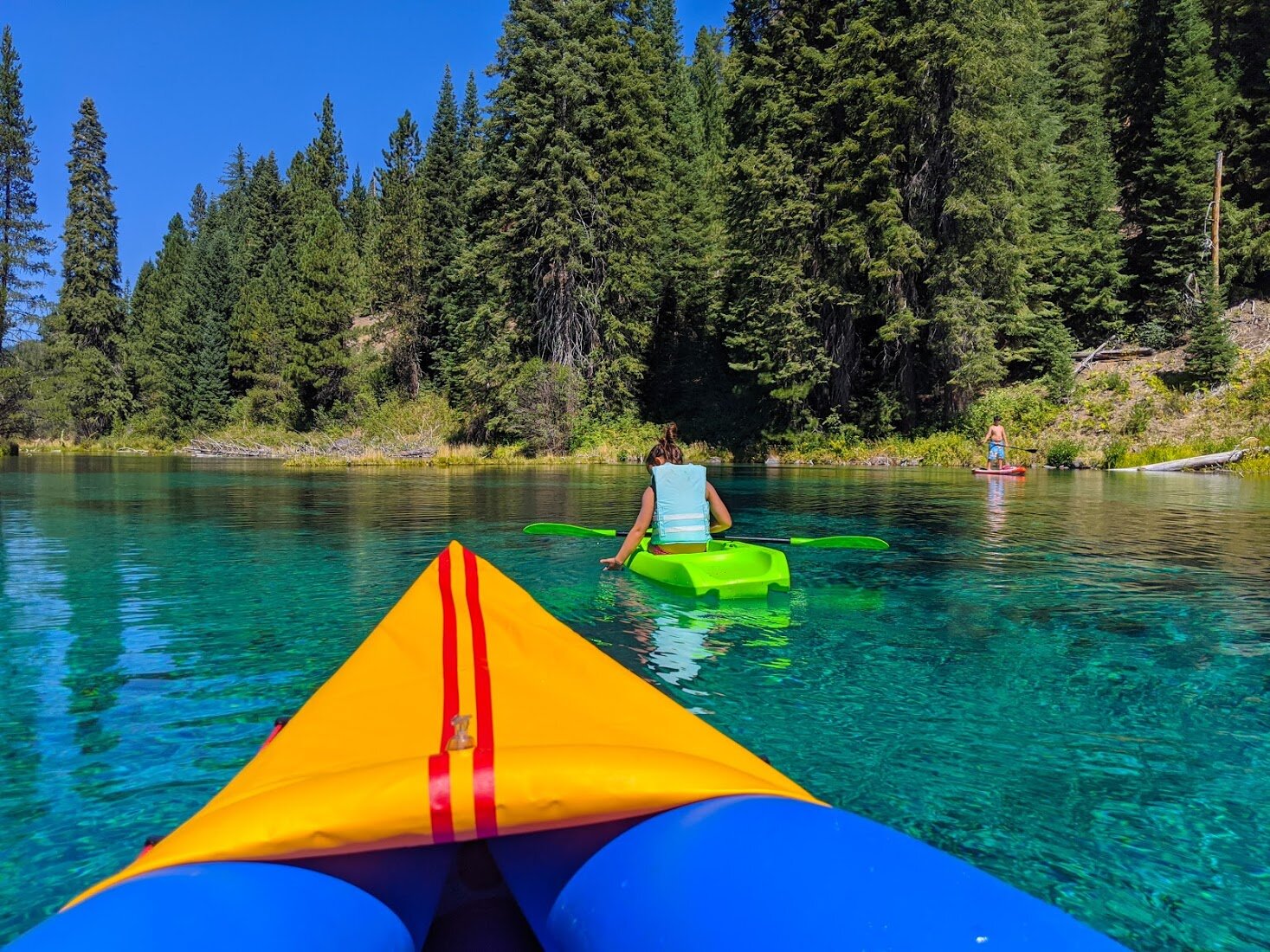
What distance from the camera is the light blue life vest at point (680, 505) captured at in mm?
8062

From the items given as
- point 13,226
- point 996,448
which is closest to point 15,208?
point 13,226

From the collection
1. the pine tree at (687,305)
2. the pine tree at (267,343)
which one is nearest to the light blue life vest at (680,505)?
the pine tree at (687,305)

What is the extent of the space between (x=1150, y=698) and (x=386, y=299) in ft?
157

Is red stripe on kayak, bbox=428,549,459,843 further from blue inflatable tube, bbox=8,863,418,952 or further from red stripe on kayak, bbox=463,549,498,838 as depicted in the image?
blue inflatable tube, bbox=8,863,418,952

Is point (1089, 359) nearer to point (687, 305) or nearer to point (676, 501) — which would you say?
point (687, 305)

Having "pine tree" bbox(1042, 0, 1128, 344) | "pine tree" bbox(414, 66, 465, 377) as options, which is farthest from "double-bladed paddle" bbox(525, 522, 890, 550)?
"pine tree" bbox(414, 66, 465, 377)

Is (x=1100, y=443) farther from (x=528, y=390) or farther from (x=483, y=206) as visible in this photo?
(x=483, y=206)

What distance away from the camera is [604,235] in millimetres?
36562

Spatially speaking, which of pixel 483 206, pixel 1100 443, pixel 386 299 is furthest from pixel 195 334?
pixel 1100 443

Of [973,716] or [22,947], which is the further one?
[973,716]

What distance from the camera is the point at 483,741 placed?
88.0 inches

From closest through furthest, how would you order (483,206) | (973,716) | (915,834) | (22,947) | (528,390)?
(22,947) < (915,834) < (973,716) < (528,390) < (483,206)

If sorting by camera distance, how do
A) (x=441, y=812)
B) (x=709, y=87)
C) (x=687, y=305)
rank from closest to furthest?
(x=441, y=812) < (x=687, y=305) < (x=709, y=87)

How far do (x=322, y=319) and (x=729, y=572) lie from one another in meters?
49.4
